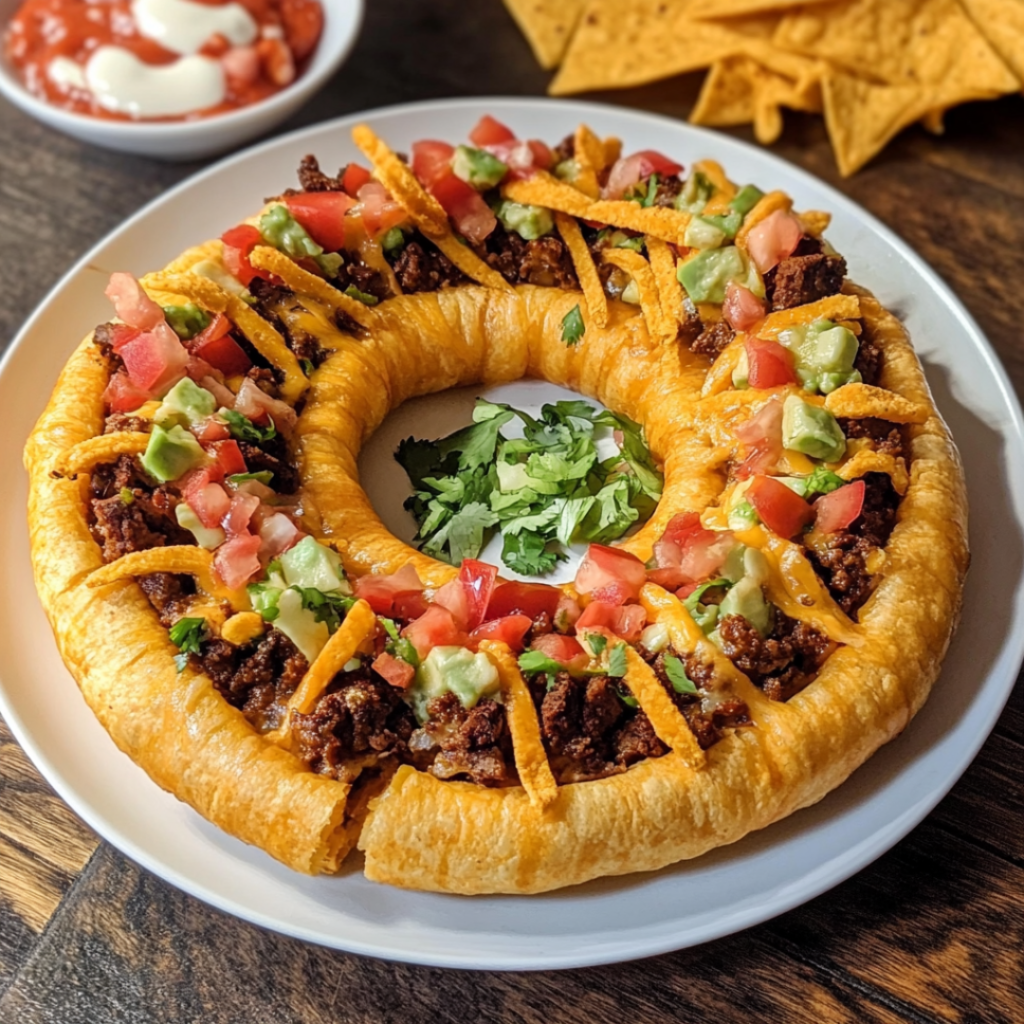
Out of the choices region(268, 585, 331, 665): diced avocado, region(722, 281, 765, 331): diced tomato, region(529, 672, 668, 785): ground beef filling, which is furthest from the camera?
region(722, 281, 765, 331): diced tomato

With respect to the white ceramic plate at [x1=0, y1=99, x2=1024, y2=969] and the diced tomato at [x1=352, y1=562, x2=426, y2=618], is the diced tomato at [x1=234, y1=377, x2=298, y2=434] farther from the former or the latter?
the diced tomato at [x1=352, y1=562, x2=426, y2=618]

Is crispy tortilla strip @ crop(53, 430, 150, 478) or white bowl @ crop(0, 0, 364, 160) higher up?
white bowl @ crop(0, 0, 364, 160)

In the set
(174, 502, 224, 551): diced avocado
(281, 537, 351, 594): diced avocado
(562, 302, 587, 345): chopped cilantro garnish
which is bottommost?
(281, 537, 351, 594): diced avocado

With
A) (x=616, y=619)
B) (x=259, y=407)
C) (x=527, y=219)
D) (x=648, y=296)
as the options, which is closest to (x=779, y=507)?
(x=616, y=619)

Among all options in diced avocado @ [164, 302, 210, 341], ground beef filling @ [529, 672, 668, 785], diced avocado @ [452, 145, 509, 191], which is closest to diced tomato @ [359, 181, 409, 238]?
diced avocado @ [452, 145, 509, 191]

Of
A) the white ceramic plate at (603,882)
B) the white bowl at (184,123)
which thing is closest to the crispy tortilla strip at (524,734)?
the white ceramic plate at (603,882)

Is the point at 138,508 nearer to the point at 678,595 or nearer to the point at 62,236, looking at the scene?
the point at 678,595

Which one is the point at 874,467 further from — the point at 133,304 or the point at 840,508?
the point at 133,304
